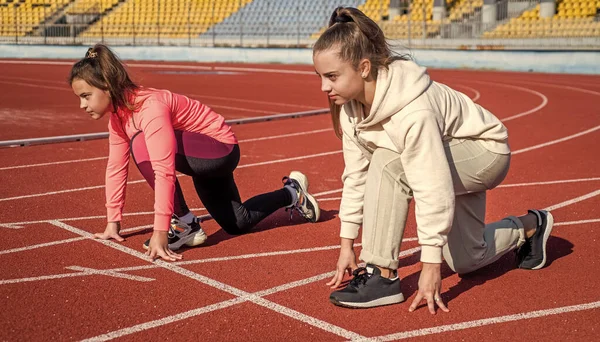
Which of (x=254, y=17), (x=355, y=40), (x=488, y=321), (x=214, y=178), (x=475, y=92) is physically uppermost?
(x=254, y=17)

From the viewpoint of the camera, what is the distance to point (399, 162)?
3658mm

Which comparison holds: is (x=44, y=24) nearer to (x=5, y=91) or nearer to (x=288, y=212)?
(x=5, y=91)

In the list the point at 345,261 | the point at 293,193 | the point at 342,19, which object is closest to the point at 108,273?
the point at 345,261

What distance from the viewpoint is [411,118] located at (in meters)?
3.44

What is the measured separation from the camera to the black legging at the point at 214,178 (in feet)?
15.7

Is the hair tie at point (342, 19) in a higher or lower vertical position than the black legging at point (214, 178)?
higher

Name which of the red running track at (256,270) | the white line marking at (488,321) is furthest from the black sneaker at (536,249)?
the white line marking at (488,321)

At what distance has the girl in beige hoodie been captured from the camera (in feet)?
11.4

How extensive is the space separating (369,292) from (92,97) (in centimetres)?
193

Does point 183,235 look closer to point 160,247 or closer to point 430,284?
point 160,247

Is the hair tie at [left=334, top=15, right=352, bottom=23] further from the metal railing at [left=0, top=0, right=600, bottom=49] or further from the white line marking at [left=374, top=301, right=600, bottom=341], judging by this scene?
the metal railing at [left=0, top=0, right=600, bottom=49]

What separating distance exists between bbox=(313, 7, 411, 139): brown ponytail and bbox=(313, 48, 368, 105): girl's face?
0.07 feet

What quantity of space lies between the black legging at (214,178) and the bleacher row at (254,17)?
2043cm

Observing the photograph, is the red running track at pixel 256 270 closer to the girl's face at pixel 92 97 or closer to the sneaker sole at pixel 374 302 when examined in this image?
the sneaker sole at pixel 374 302
